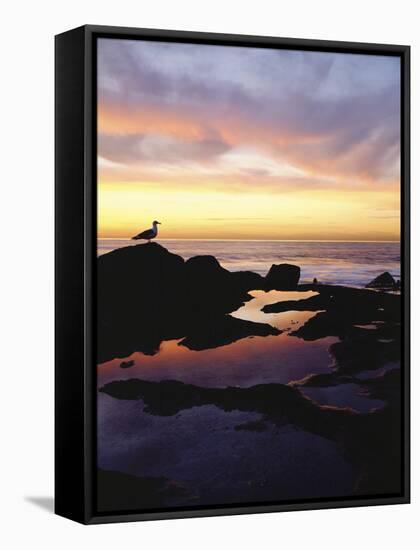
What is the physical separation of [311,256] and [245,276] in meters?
0.42

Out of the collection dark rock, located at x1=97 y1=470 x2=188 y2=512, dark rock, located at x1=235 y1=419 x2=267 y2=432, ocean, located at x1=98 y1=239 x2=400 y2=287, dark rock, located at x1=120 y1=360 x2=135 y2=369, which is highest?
ocean, located at x1=98 y1=239 x2=400 y2=287

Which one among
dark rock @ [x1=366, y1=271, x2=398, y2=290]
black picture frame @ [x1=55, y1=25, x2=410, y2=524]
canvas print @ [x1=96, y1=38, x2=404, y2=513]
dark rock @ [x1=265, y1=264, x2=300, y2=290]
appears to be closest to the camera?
black picture frame @ [x1=55, y1=25, x2=410, y2=524]

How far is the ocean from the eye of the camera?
7918mm

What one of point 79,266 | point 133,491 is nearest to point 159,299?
point 79,266

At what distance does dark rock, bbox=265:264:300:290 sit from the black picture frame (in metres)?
1.04

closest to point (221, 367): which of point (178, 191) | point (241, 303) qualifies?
point (241, 303)

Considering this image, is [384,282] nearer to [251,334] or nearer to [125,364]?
[251,334]

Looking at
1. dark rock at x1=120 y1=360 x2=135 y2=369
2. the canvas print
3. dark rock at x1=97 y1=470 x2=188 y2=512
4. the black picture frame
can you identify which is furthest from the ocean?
dark rock at x1=97 y1=470 x2=188 y2=512

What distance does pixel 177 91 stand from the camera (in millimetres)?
7766

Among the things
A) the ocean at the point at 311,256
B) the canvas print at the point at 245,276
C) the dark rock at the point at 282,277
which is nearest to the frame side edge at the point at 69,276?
the canvas print at the point at 245,276

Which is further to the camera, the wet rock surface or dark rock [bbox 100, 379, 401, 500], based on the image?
dark rock [bbox 100, 379, 401, 500]

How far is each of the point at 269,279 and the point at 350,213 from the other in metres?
0.63

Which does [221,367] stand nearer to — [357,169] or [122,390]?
[122,390]

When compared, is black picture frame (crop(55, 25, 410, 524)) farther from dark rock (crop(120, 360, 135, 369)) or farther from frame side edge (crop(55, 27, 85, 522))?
dark rock (crop(120, 360, 135, 369))
